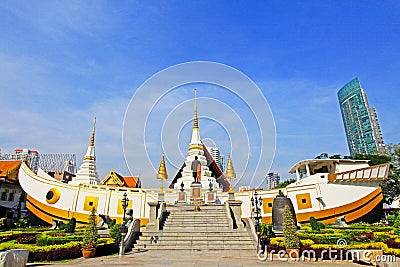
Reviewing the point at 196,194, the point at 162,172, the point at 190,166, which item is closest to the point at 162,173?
the point at 162,172

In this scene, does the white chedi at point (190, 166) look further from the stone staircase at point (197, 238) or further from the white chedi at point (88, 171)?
the stone staircase at point (197, 238)

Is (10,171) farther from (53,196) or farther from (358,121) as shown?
(358,121)

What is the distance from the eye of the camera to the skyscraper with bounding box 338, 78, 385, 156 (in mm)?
100438

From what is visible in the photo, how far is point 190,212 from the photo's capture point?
1947 cm

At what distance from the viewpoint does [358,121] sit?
355 ft

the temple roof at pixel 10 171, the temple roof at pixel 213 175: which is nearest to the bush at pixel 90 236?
the temple roof at pixel 213 175

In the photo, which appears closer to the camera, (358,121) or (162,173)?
(162,173)

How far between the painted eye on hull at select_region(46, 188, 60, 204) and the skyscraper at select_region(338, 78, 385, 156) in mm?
101262

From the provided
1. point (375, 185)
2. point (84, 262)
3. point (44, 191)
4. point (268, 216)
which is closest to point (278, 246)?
point (84, 262)

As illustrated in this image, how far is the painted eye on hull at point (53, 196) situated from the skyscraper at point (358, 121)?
10126 centimetres

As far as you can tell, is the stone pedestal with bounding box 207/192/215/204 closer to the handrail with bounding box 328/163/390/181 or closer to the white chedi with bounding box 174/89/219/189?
the white chedi with bounding box 174/89/219/189

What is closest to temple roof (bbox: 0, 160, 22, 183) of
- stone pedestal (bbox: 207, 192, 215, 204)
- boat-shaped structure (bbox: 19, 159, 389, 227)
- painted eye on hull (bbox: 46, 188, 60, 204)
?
boat-shaped structure (bbox: 19, 159, 389, 227)

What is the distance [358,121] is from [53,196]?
111454 mm

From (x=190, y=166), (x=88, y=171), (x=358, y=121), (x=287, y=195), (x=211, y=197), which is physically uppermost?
(x=358, y=121)
